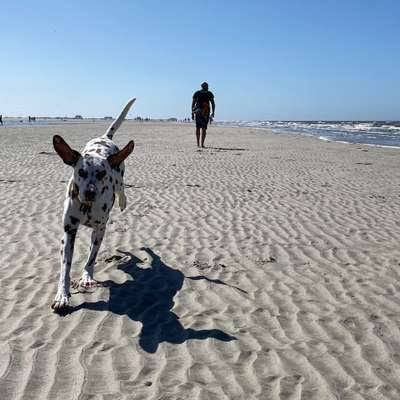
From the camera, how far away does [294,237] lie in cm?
722

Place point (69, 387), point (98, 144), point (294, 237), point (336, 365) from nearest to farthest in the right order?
point (69, 387) → point (336, 365) → point (98, 144) → point (294, 237)

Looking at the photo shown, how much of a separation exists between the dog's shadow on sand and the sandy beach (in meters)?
0.02

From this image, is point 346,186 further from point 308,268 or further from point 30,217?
point 30,217

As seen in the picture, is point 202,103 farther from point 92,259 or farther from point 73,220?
point 73,220

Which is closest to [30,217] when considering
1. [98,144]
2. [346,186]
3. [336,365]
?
[98,144]

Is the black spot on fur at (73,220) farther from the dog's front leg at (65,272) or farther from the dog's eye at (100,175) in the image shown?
the dog's eye at (100,175)

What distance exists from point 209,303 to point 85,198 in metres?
1.70

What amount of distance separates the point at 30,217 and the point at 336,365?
20.6ft

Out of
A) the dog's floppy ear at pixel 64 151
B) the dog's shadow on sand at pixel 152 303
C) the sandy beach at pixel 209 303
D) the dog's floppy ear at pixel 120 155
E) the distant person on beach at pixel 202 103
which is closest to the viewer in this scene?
the sandy beach at pixel 209 303

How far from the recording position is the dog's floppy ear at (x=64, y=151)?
4209mm

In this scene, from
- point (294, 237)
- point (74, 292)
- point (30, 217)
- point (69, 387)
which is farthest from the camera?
Result: point (30, 217)

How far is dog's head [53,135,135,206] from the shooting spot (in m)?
4.27

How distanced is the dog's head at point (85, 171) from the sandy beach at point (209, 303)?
1166 millimetres

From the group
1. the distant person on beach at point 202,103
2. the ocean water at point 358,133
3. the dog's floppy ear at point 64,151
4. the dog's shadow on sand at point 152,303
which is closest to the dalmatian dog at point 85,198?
the dog's floppy ear at point 64,151
